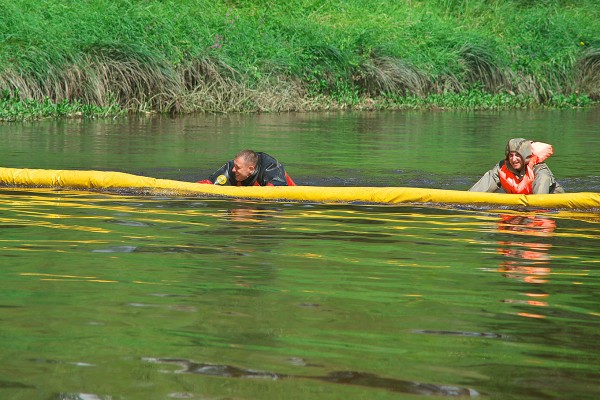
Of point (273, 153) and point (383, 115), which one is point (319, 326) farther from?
point (383, 115)

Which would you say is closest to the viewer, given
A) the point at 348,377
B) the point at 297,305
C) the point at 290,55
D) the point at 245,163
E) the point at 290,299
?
the point at 348,377

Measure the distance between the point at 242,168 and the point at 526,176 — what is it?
2.75 m

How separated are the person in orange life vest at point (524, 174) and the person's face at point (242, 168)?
84.9 inches

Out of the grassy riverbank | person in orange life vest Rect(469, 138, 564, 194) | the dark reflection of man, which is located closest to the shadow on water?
the dark reflection of man

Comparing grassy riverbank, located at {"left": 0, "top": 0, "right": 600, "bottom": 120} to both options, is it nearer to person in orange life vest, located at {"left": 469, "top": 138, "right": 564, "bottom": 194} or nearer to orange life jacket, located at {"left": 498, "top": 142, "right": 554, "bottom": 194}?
person in orange life vest, located at {"left": 469, "top": 138, "right": 564, "bottom": 194}

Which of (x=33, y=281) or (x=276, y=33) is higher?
(x=276, y=33)

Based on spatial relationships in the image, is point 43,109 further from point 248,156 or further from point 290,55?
point 248,156

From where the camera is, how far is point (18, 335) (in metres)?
4.97

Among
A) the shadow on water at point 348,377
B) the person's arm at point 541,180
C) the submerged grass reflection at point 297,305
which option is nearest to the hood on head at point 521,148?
the person's arm at point 541,180

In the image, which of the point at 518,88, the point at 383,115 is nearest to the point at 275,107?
the point at 383,115

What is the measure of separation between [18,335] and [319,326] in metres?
1.30

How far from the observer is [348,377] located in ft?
14.4

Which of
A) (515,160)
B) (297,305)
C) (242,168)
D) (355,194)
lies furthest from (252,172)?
(297,305)

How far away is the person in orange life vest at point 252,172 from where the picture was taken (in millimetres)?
11531
